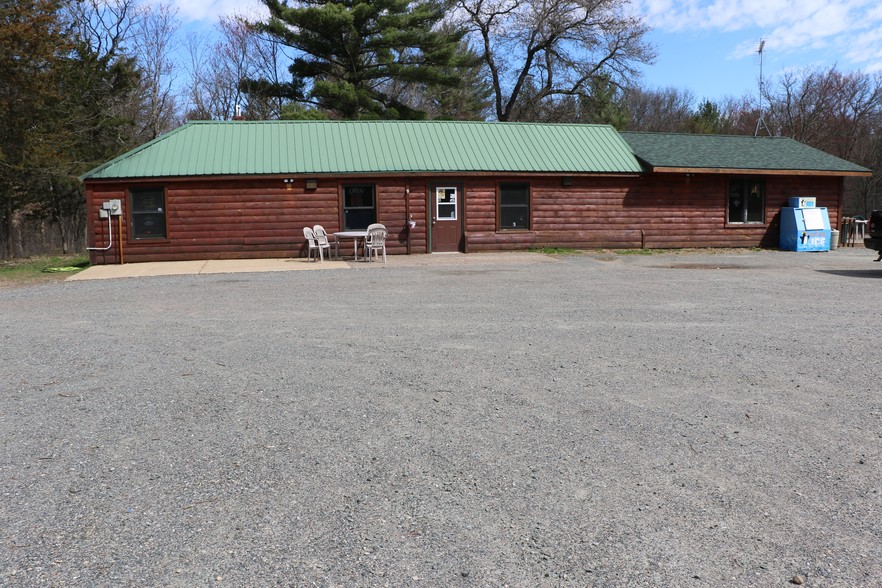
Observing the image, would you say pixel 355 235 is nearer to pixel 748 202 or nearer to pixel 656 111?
pixel 748 202

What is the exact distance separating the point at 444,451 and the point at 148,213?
1628 cm

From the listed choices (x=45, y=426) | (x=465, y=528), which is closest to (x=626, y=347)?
(x=465, y=528)

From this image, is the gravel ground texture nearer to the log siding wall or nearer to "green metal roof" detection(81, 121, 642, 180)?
the log siding wall

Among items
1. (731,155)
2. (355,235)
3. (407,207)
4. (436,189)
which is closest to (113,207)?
(355,235)

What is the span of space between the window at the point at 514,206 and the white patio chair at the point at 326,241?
175 inches

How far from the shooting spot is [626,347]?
716cm

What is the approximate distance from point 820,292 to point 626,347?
5879 millimetres

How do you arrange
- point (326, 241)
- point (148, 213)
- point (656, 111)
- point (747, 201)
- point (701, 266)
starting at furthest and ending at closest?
point (656, 111), point (747, 201), point (148, 213), point (326, 241), point (701, 266)

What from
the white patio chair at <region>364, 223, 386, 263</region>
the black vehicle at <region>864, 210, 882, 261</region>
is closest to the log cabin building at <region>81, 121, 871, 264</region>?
the white patio chair at <region>364, 223, 386, 263</region>

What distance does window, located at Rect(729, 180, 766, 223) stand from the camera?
2164 centimetres

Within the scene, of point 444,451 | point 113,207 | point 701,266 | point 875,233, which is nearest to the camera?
point 444,451

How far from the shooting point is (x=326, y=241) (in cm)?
1816

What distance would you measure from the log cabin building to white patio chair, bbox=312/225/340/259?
36 centimetres

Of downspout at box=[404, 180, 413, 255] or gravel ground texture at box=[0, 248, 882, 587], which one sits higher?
downspout at box=[404, 180, 413, 255]
